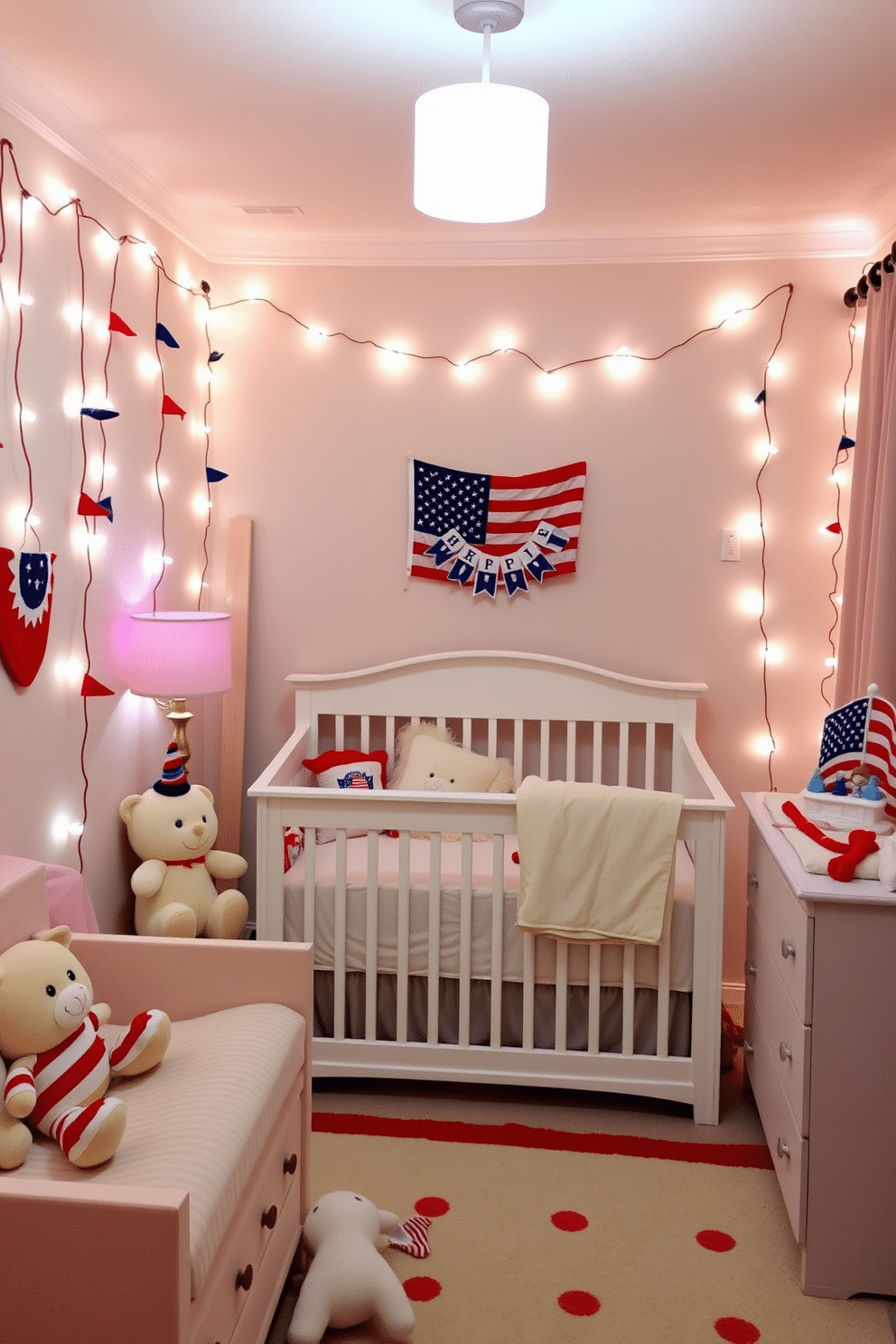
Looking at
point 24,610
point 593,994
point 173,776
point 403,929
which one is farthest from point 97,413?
point 593,994

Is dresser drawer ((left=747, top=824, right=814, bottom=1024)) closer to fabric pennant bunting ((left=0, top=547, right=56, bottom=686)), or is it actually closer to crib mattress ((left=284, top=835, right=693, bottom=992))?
crib mattress ((left=284, top=835, right=693, bottom=992))

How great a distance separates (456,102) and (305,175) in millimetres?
1242

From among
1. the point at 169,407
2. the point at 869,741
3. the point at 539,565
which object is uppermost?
the point at 169,407

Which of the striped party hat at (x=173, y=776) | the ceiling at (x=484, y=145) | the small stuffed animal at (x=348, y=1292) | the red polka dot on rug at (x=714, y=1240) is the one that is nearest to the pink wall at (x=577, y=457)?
the ceiling at (x=484, y=145)

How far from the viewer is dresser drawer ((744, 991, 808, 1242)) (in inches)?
78.2

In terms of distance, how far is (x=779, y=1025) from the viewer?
7.33 ft

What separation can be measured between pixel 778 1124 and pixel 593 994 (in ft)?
1.76

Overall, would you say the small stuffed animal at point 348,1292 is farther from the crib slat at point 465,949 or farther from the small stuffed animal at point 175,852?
the small stuffed animal at point 175,852

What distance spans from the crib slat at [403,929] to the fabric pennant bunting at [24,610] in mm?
944

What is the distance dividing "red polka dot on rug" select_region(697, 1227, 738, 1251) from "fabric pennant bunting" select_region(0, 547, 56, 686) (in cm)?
178

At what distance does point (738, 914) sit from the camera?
345 cm

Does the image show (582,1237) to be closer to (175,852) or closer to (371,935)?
(371,935)

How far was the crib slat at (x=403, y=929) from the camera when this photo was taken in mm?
2656

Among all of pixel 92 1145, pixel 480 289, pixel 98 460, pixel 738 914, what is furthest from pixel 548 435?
pixel 92 1145
